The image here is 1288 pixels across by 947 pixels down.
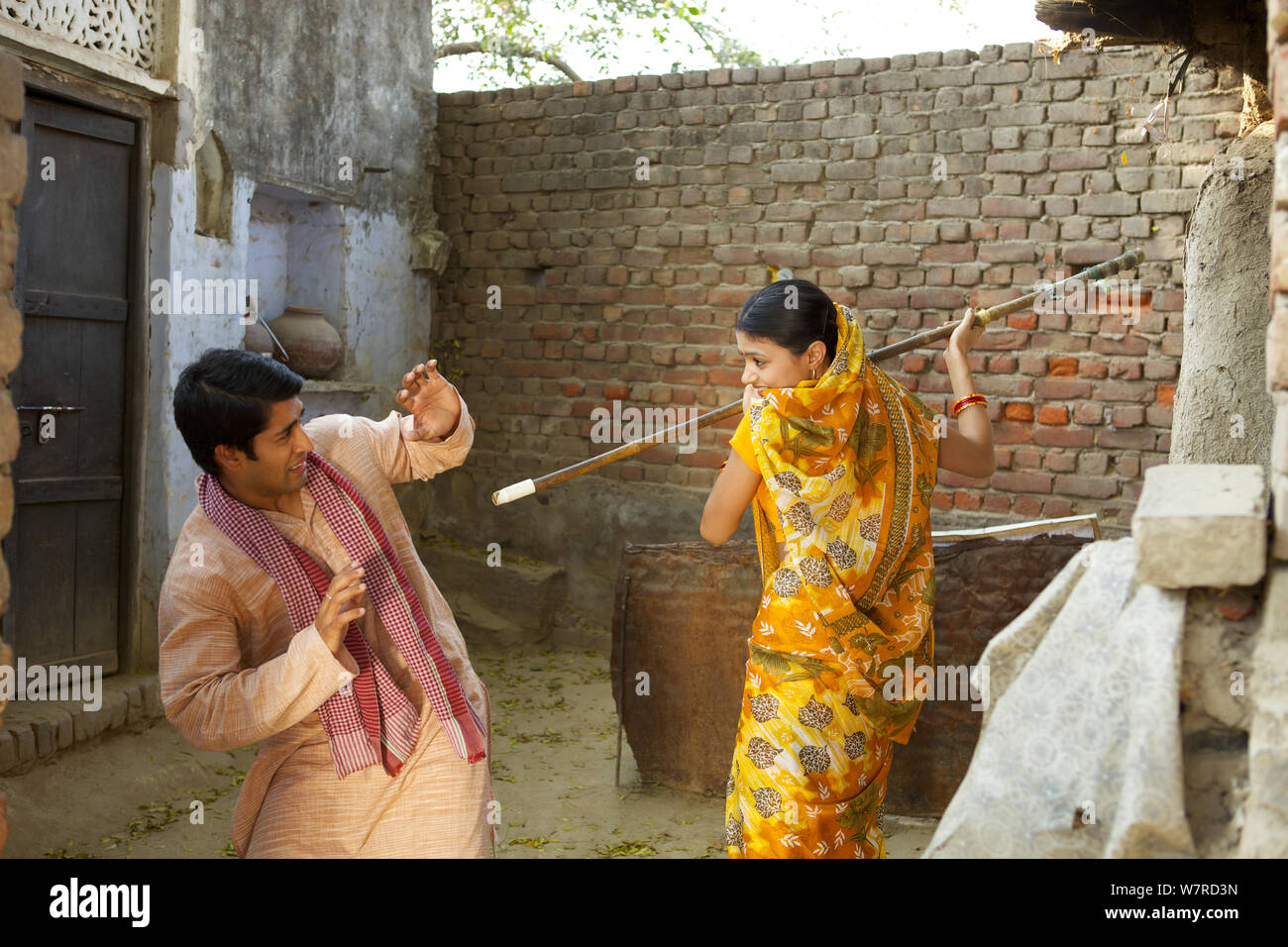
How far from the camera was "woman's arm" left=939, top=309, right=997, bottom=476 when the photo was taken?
274cm

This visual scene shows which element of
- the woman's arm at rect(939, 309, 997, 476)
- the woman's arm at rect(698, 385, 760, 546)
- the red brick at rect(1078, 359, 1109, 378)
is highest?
the red brick at rect(1078, 359, 1109, 378)

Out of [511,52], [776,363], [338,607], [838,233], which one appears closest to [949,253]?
[838,233]

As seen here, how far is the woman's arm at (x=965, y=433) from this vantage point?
2.74 m

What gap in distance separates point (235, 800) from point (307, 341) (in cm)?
261

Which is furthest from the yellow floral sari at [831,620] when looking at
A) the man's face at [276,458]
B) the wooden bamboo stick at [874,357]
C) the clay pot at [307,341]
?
the clay pot at [307,341]

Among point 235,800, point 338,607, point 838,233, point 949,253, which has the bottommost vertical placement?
point 235,800

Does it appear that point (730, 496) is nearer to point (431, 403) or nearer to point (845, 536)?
point (845, 536)

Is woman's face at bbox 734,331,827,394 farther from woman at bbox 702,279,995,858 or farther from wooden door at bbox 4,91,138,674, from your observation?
wooden door at bbox 4,91,138,674

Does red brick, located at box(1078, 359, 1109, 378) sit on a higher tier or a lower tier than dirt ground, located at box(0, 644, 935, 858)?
higher

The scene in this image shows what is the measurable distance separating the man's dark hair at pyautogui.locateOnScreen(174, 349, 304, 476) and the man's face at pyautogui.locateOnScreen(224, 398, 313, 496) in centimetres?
2

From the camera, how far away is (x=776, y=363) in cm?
251

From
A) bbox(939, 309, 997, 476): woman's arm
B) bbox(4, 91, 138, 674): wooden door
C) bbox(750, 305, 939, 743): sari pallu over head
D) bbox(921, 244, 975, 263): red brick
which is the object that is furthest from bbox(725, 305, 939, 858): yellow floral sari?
bbox(4, 91, 138, 674): wooden door

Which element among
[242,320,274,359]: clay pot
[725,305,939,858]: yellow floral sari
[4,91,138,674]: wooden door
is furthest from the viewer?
[242,320,274,359]: clay pot

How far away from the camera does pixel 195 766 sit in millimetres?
4531
